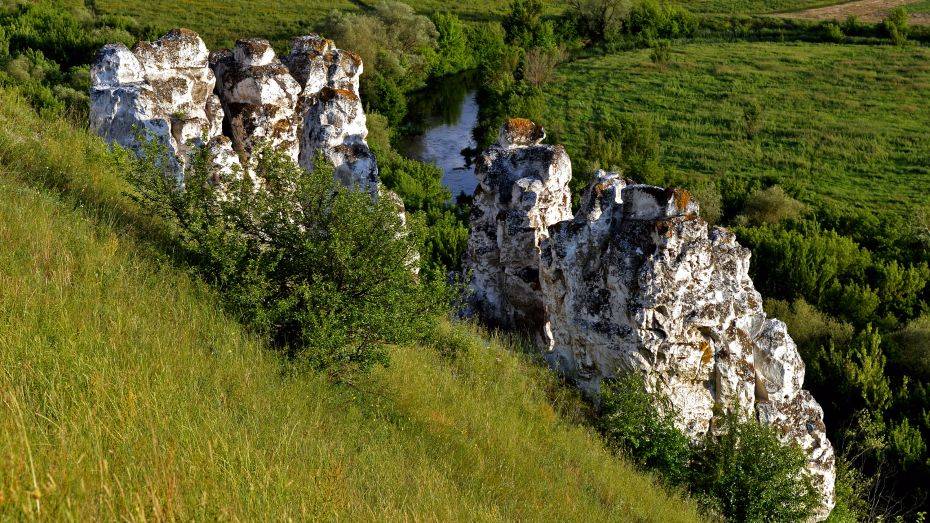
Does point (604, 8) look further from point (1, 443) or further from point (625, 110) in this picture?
point (1, 443)

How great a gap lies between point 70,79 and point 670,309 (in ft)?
91.8

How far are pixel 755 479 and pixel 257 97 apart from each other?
1103cm

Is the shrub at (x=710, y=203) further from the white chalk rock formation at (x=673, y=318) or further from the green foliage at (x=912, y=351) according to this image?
the white chalk rock formation at (x=673, y=318)

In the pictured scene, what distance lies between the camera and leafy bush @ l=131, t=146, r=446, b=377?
6.56 m

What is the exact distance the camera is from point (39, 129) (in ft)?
31.9

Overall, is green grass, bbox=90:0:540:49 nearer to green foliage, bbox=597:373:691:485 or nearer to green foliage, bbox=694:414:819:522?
green foliage, bbox=597:373:691:485

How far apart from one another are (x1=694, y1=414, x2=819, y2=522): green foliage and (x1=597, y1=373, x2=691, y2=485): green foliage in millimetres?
466

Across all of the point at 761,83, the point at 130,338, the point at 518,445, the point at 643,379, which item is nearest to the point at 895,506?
the point at 643,379

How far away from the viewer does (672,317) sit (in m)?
10.5

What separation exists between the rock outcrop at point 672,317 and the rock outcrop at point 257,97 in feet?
15.2

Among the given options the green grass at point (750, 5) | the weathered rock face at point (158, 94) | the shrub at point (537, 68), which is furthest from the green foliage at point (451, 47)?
the weathered rock face at point (158, 94)

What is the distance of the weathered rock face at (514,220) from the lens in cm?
1389

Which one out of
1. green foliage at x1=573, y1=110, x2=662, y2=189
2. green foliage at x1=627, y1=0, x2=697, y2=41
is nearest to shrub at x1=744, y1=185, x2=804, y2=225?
green foliage at x1=573, y1=110, x2=662, y2=189

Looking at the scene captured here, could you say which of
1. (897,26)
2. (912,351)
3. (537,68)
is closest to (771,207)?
(912,351)
